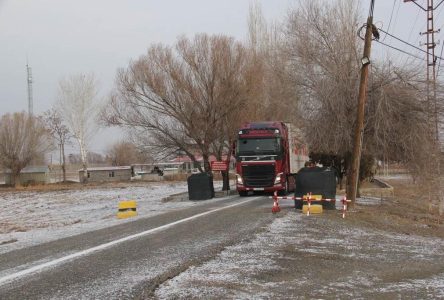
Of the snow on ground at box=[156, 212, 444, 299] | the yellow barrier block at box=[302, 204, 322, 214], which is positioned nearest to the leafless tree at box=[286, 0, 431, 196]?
the yellow barrier block at box=[302, 204, 322, 214]

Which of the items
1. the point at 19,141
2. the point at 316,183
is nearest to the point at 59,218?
the point at 316,183

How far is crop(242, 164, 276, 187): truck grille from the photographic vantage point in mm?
26750

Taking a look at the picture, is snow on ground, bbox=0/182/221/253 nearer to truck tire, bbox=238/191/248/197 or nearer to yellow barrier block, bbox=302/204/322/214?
truck tire, bbox=238/191/248/197

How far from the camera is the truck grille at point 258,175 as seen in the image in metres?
26.8

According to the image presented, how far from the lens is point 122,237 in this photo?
12258 mm

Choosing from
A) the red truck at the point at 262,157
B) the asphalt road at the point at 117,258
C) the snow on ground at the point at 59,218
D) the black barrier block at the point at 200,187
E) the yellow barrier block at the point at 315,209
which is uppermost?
the red truck at the point at 262,157

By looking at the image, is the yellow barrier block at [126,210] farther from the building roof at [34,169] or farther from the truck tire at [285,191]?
the building roof at [34,169]

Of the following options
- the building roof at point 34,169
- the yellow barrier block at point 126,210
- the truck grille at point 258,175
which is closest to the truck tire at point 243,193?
the truck grille at point 258,175

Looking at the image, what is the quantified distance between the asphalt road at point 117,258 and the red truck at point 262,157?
11555 mm

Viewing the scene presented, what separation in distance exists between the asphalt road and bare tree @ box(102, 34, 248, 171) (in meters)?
18.9

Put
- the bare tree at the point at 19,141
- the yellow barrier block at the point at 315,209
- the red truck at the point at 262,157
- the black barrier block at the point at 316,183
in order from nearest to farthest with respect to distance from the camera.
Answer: the yellow barrier block at the point at 315,209
the black barrier block at the point at 316,183
the red truck at the point at 262,157
the bare tree at the point at 19,141

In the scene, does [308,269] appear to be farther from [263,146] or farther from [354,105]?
[263,146]

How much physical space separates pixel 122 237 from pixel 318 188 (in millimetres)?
7803

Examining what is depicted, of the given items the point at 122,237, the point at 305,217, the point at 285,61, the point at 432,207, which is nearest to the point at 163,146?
the point at 285,61
